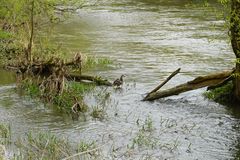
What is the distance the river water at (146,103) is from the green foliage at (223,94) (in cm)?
27

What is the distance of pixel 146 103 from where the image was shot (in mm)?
15844

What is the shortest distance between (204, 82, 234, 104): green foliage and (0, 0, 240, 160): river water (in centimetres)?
27

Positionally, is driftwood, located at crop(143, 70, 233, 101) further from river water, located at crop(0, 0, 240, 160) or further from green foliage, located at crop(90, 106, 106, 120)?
green foliage, located at crop(90, 106, 106, 120)

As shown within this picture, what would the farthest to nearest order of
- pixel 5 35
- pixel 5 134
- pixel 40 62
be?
pixel 5 35, pixel 40 62, pixel 5 134

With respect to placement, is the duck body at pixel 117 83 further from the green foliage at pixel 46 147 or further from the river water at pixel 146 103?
the green foliage at pixel 46 147

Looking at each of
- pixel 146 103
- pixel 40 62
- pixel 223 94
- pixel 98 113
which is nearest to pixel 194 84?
pixel 223 94

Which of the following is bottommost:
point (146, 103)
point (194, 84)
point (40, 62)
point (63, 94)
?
point (146, 103)

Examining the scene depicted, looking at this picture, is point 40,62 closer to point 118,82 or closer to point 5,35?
point 118,82

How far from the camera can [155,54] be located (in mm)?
23344

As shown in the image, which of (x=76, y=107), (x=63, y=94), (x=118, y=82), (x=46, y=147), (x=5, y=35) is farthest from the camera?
(x=5, y=35)

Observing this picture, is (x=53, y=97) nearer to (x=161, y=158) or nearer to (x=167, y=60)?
(x=161, y=158)

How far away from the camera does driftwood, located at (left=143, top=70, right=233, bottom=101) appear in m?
15.7

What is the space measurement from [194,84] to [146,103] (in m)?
1.56

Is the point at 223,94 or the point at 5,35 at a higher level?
the point at 5,35
